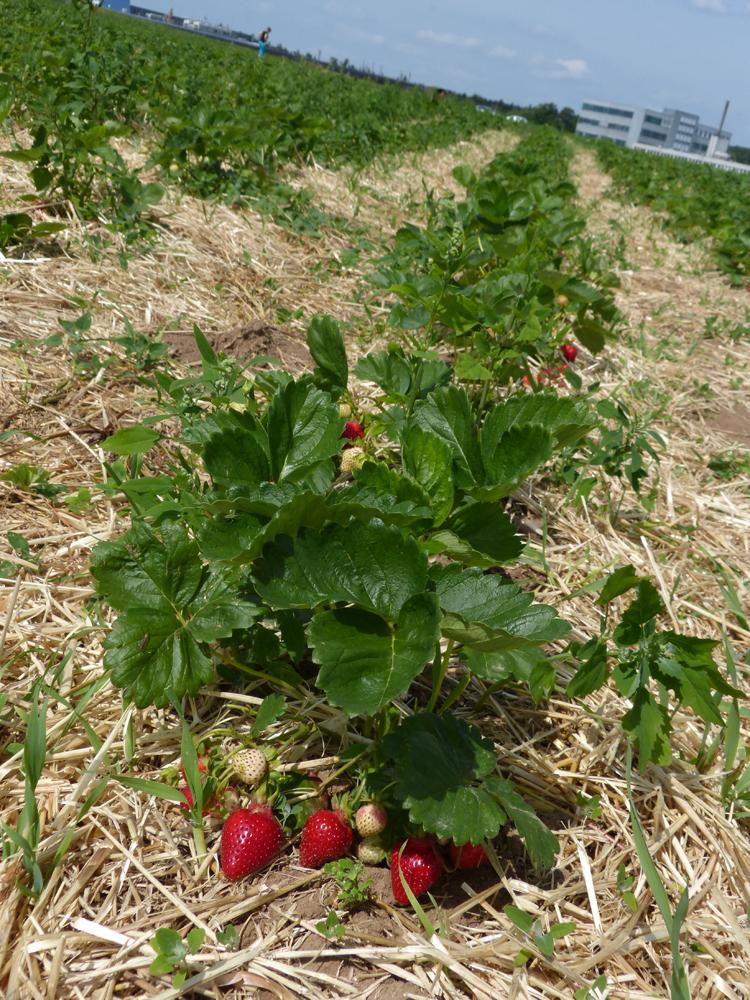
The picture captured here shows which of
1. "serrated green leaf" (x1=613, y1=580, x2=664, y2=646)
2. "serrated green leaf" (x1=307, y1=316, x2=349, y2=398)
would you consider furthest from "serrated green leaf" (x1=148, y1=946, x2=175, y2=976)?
"serrated green leaf" (x1=307, y1=316, x2=349, y2=398)

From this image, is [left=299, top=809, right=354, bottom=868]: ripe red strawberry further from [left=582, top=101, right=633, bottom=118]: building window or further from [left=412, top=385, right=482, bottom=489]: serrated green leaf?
[left=582, top=101, right=633, bottom=118]: building window

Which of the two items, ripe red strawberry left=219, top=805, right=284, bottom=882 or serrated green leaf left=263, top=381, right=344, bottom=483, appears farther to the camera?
serrated green leaf left=263, top=381, right=344, bottom=483

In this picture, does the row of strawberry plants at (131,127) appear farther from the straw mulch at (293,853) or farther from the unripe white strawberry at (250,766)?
the unripe white strawberry at (250,766)

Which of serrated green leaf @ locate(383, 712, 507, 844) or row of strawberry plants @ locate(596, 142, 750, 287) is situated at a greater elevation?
row of strawberry plants @ locate(596, 142, 750, 287)

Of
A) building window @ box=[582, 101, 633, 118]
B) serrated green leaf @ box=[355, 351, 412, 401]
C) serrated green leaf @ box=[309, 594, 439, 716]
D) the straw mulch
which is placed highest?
building window @ box=[582, 101, 633, 118]

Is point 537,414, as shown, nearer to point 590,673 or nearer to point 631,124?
point 590,673

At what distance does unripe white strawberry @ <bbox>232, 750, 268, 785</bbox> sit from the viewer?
1.45 metres

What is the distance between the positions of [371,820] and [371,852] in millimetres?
75

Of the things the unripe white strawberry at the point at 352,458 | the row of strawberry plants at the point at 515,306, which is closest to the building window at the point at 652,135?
the row of strawberry plants at the point at 515,306

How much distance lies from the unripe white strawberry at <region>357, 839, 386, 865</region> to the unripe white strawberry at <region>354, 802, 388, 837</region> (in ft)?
0.08

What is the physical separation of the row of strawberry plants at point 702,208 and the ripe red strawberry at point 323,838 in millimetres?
7476

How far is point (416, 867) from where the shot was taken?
4.41 ft

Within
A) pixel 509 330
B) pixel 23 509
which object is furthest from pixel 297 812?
pixel 509 330

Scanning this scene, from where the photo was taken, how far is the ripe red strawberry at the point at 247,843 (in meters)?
1.34
